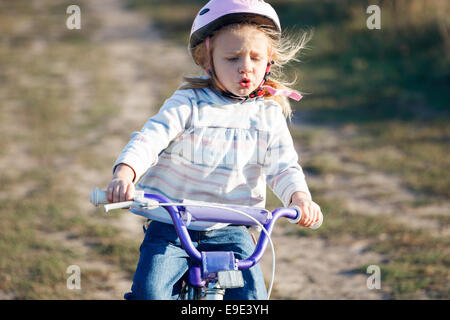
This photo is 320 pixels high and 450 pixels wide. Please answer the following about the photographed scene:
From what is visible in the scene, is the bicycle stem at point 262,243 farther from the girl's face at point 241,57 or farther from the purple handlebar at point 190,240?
the girl's face at point 241,57

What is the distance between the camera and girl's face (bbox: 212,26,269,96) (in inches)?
96.5

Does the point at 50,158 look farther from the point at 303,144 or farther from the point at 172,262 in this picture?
the point at 172,262

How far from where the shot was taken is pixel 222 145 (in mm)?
2531

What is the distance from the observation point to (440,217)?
16.2ft

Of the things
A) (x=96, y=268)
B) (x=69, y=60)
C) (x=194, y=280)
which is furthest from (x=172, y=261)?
(x=69, y=60)

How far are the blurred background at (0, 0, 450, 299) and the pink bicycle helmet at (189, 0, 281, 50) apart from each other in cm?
193

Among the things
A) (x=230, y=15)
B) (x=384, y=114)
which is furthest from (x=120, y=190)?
(x=384, y=114)

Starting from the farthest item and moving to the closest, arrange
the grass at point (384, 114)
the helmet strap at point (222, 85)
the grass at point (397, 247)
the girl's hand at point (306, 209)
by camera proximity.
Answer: the grass at point (384, 114), the grass at point (397, 247), the helmet strap at point (222, 85), the girl's hand at point (306, 209)

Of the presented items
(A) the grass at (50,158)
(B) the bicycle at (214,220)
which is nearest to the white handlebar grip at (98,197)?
(B) the bicycle at (214,220)

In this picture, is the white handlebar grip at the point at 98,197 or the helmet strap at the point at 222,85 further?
the helmet strap at the point at 222,85

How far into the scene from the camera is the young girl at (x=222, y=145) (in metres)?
2.41

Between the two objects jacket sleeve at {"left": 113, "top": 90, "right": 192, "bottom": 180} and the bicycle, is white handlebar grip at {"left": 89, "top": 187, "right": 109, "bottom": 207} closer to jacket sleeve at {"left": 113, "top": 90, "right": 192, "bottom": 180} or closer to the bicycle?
the bicycle
